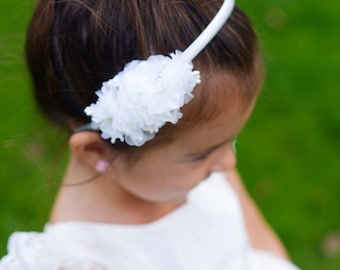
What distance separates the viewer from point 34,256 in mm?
1537

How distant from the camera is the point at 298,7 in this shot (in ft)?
10.7

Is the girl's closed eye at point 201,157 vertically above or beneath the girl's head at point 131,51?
beneath

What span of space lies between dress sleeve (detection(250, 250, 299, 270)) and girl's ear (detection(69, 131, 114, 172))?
614 mm

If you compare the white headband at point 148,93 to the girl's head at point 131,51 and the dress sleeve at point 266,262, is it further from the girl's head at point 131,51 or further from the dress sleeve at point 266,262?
the dress sleeve at point 266,262

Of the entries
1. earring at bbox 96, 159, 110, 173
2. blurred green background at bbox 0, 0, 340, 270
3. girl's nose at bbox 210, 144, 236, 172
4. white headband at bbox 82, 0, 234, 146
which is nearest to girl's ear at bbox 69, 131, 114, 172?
earring at bbox 96, 159, 110, 173

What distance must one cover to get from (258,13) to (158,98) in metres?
1.97

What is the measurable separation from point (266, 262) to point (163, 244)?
0.36 meters

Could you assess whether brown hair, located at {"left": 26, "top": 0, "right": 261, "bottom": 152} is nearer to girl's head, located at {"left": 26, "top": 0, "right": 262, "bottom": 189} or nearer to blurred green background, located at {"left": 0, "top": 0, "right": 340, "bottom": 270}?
girl's head, located at {"left": 26, "top": 0, "right": 262, "bottom": 189}

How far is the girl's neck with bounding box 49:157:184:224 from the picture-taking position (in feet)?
5.47

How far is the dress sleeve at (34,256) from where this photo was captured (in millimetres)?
1527

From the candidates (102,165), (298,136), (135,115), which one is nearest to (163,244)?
(102,165)

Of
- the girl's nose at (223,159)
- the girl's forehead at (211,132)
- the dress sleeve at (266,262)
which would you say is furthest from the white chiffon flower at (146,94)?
the dress sleeve at (266,262)

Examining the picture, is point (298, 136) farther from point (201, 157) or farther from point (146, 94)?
point (146, 94)

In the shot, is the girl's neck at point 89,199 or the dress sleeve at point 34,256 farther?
the girl's neck at point 89,199
